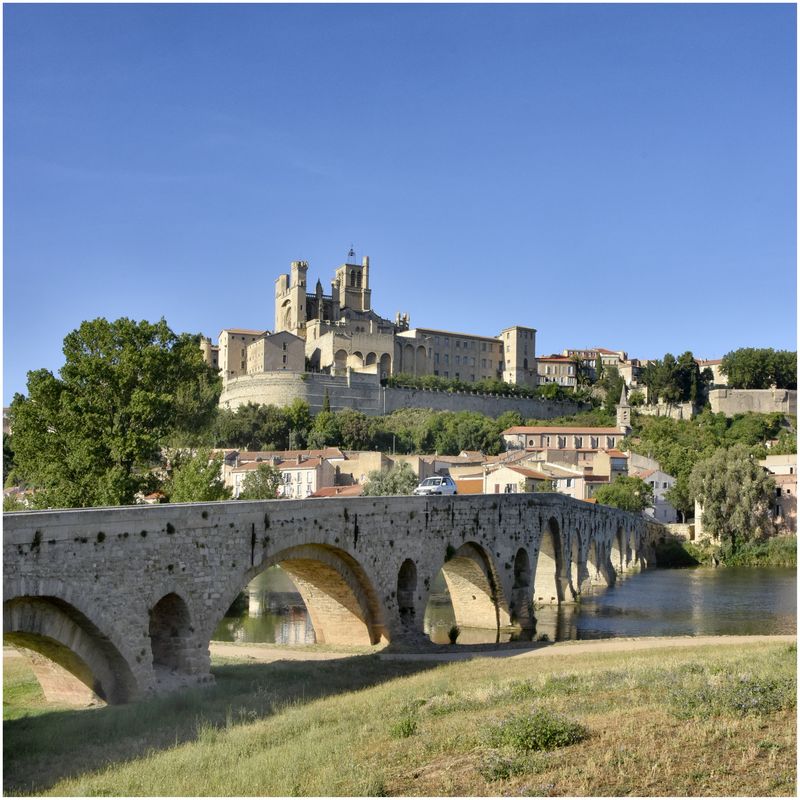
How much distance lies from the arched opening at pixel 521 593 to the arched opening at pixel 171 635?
717 inches

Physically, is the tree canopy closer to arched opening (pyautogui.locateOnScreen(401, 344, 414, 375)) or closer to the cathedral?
the cathedral

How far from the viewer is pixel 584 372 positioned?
129 meters

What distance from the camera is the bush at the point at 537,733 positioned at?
11.8m

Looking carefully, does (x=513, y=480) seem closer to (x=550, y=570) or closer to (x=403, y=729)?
(x=550, y=570)

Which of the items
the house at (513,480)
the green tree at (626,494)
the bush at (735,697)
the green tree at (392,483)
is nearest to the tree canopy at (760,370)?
the green tree at (626,494)

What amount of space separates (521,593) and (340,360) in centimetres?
7564

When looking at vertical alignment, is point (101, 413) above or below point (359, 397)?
below

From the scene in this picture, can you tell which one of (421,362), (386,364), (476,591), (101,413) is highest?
(421,362)

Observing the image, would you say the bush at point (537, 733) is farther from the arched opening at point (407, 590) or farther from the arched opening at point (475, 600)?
the arched opening at point (475, 600)

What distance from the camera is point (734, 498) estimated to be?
56406 mm

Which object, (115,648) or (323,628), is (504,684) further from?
(323,628)

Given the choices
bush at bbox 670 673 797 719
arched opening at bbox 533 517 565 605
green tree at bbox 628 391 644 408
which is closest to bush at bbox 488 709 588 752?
bush at bbox 670 673 797 719

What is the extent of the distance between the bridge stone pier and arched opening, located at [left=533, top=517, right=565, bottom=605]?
816 centimetres

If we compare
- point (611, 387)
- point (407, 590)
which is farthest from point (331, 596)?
point (611, 387)
